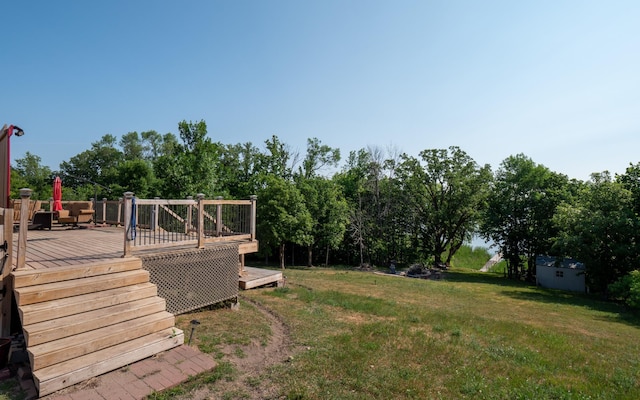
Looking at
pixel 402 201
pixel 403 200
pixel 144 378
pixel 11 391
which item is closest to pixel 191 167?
pixel 402 201

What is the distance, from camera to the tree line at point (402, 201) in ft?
64.1

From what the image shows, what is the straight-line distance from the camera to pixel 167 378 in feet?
12.8

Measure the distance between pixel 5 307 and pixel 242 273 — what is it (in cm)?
561

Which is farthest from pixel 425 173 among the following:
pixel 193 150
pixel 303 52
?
pixel 193 150

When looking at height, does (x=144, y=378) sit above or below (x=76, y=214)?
below

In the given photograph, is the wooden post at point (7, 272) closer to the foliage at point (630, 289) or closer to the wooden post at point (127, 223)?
the wooden post at point (127, 223)

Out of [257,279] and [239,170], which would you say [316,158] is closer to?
[239,170]

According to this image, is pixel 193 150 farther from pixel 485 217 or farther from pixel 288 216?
pixel 485 217

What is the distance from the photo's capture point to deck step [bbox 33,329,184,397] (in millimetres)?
3406

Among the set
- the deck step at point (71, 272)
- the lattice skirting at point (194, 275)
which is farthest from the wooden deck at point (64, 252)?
the lattice skirting at point (194, 275)

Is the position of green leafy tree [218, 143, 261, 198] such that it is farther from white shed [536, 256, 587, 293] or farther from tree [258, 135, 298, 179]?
white shed [536, 256, 587, 293]

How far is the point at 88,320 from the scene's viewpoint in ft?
13.4

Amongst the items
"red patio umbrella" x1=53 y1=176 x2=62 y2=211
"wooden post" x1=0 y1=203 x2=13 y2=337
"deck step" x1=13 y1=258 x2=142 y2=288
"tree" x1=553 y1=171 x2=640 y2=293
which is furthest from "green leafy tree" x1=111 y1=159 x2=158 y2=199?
"tree" x1=553 y1=171 x2=640 y2=293

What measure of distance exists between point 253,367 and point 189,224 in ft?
16.3
